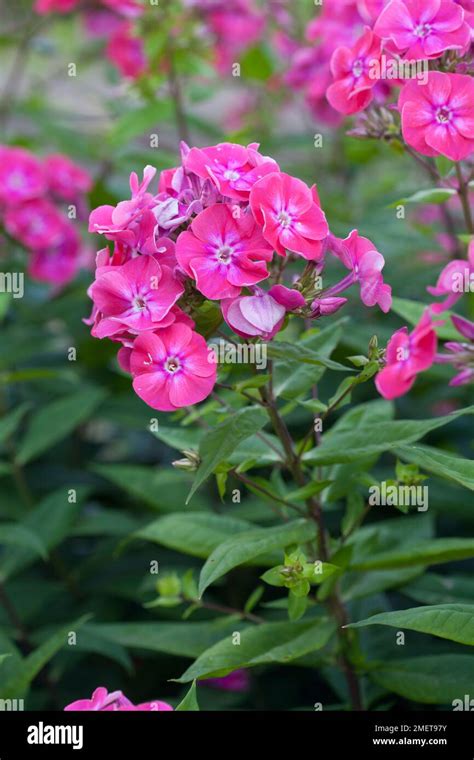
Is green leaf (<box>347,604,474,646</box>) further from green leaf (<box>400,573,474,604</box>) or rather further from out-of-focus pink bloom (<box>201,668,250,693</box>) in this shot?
out-of-focus pink bloom (<box>201,668,250,693</box>)

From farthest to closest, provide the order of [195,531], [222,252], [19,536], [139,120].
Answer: [139,120] < [19,536] < [195,531] < [222,252]

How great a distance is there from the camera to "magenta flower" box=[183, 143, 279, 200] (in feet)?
3.12

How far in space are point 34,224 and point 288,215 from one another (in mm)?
1262

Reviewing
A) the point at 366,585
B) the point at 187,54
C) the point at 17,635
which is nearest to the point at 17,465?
the point at 17,635

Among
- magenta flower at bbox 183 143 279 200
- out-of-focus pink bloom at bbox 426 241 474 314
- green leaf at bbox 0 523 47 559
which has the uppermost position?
magenta flower at bbox 183 143 279 200

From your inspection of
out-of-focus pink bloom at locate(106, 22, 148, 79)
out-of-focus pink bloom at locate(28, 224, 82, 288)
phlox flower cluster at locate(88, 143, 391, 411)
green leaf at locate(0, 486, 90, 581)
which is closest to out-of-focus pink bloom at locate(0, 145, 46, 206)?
out-of-focus pink bloom at locate(28, 224, 82, 288)

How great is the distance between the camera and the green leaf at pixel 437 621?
0.94m

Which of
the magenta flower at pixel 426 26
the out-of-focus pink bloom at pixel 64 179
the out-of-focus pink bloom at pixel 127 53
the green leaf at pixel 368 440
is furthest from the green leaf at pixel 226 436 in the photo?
the out-of-focus pink bloom at pixel 127 53

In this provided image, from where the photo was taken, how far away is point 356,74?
114 cm

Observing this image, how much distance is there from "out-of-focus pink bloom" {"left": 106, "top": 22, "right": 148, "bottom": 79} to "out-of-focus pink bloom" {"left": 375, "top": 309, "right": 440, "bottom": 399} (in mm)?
1646

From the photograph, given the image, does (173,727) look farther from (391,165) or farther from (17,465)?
(391,165)

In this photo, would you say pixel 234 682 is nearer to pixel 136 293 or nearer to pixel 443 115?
pixel 136 293

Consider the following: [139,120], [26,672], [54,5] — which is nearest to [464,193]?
[26,672]

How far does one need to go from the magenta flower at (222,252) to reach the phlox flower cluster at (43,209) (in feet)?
3.64
